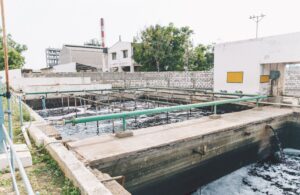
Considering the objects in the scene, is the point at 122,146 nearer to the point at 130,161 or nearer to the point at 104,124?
the point at 130,161

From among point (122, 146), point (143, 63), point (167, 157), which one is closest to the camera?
point (122, 146)

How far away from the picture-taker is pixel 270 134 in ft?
23.4

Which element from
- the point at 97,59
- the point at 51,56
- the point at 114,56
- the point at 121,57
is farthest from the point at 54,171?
the point at 51,56

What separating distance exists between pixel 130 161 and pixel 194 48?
2673 centimetres

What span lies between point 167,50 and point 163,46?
712mm

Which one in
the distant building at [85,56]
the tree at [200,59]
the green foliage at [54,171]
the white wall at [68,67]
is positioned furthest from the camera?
the distant building at [85,56]

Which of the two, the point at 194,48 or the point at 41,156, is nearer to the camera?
the point at 41,156

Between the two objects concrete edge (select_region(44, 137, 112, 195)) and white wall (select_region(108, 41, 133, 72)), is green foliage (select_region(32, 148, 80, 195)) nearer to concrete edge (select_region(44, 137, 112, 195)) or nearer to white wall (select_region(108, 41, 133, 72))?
concrete edge (select_region(44, 137, 112, 195))

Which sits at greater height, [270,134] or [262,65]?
[262,65]

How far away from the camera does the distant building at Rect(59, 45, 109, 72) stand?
3775cm

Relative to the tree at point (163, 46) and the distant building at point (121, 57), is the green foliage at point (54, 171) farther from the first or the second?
the distant building at point (121, 57)

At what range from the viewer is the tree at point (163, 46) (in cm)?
2548

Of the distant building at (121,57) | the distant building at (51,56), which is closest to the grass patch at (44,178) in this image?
the distant building at (121,57)

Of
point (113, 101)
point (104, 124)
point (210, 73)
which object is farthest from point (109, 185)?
point (210, 73)
